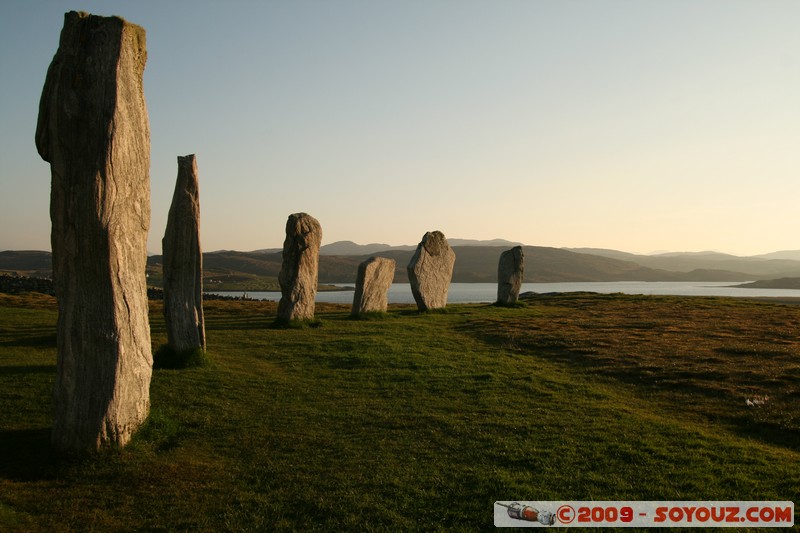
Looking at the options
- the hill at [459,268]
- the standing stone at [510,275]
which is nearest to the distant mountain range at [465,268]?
the hill at [459,268]

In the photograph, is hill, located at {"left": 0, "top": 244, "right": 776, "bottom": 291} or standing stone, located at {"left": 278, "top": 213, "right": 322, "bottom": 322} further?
hill, located at {"left": 0, "top": 244, "right": 776, "bottom": 291}

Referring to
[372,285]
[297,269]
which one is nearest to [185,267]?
[297,269]

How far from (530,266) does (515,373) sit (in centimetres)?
16384

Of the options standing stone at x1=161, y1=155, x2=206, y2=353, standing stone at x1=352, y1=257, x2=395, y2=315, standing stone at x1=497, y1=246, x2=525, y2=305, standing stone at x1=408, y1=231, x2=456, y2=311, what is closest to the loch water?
standing stone at x1=497, y1=246, x2=525, y2=305

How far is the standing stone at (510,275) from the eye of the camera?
35344mm

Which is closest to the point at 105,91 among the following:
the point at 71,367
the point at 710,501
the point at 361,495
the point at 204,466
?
the point at 71,367

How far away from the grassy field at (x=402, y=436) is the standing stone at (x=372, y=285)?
766cm

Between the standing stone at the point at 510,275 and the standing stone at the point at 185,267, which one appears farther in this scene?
the standing stone at the point at 510,275

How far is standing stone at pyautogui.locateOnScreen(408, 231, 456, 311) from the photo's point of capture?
1211 inches

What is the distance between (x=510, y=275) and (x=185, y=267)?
2411 cm

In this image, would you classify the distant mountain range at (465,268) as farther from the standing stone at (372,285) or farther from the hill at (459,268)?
the standing stone at (372,285)

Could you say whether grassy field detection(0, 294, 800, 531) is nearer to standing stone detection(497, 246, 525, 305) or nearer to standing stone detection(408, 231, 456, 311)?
standing stone detection(408, 231, 456, 311)

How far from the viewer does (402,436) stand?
374 inches

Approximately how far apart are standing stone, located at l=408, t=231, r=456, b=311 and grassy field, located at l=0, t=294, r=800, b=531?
1147 centimetres
